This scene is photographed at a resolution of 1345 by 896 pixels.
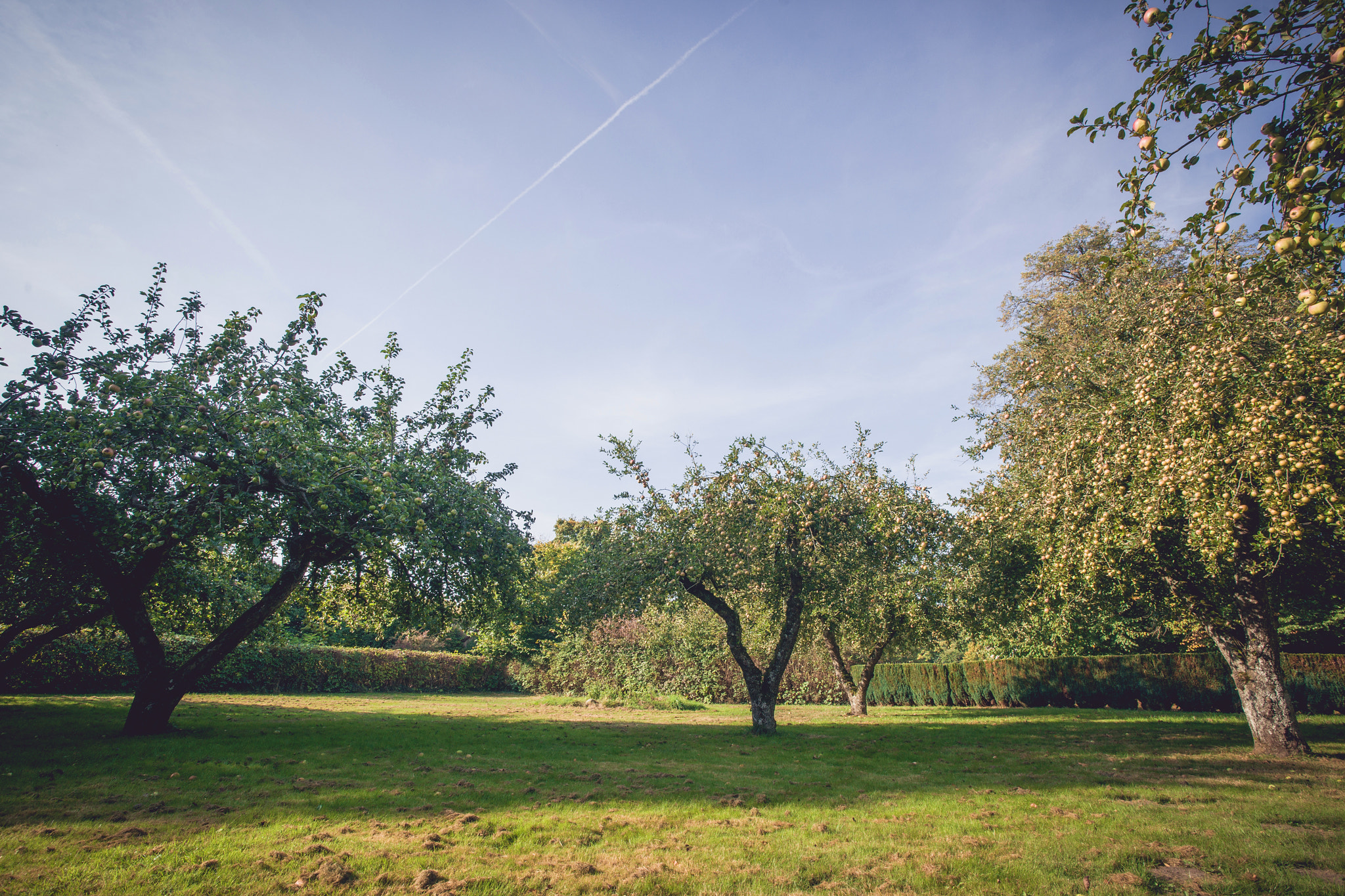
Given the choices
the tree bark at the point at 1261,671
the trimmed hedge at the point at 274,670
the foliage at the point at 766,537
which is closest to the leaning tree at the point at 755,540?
the foliage at the point at 766,537

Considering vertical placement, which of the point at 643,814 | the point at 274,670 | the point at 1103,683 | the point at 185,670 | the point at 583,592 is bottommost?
the point at 643,814

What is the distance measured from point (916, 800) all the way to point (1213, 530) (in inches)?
245

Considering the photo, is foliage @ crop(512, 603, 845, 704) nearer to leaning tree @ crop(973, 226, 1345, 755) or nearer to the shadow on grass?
the shadow on grass

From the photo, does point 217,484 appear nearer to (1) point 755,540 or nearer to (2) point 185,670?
(2) point 185,670

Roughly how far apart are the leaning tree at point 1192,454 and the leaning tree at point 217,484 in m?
12.1

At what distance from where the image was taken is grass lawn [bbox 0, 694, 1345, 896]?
5.18m

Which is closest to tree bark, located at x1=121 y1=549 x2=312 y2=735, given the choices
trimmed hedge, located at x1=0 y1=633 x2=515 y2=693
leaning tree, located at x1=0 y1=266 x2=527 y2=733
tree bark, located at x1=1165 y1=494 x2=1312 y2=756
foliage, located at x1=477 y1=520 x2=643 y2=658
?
leaning tree, located at x1=0 y1=266 x2=527 y2=733

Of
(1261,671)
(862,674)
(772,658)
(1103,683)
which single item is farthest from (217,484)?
(1103,683)

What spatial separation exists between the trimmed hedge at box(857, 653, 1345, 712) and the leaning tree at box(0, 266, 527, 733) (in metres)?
27.0

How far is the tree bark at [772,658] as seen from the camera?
53.6 feet

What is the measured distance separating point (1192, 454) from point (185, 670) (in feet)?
63.2

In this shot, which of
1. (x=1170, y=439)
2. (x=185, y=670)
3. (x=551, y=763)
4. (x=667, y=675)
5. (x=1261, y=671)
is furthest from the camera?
(x=667, y=675)

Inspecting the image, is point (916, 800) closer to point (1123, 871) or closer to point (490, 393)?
point (1123, 871)

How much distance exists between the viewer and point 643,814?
24.6 ft
